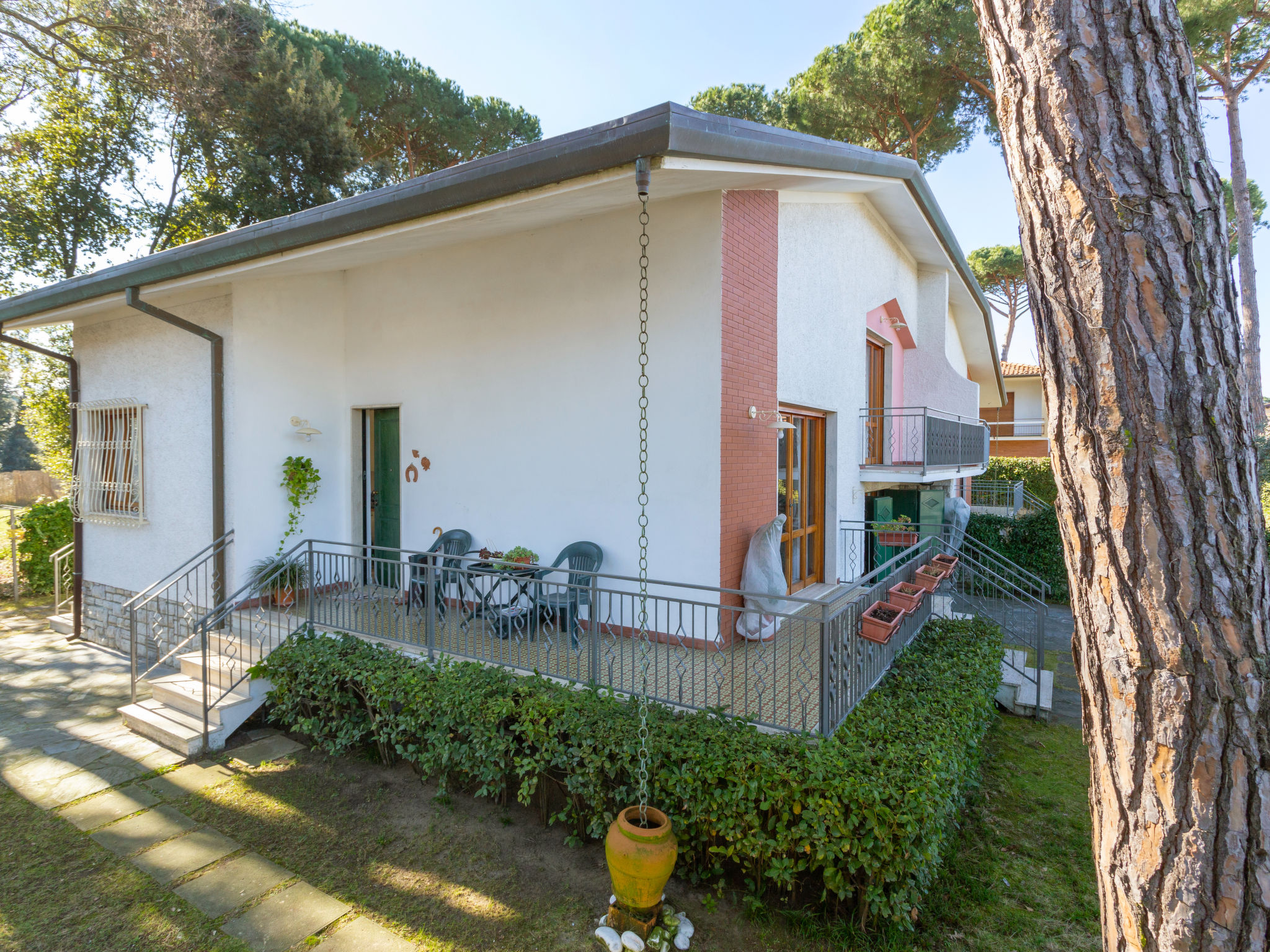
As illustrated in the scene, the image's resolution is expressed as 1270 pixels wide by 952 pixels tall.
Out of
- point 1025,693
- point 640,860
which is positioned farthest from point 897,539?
point 640,860

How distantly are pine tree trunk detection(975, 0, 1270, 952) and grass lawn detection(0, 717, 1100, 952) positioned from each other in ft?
7.61

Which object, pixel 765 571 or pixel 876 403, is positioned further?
pixel 876 403

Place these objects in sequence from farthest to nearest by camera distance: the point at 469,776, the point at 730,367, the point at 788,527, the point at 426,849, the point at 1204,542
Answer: the point at 788,527, the point at 730,367, the point at 469,776, the point at 426,849, the point at 1204,542

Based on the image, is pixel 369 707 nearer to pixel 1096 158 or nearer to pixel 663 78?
pixel 1096 158

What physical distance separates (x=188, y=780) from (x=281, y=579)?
252 cm

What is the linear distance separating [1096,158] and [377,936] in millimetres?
4383

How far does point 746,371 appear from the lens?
236 inches

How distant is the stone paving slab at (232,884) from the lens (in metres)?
3.57

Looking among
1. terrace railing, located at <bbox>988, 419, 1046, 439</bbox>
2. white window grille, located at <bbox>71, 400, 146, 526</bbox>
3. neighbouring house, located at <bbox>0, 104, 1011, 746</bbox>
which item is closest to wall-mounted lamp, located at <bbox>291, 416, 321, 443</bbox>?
neighbouring house, located at <bbox>0, 104, 1011, 746</bbox>

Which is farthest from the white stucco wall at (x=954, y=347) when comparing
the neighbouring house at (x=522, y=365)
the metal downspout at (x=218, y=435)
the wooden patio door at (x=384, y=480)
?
the metal downspout at (x=218, y=435)

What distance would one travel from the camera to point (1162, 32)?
1.51m

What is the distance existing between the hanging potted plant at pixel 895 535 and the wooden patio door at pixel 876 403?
39.8 inches

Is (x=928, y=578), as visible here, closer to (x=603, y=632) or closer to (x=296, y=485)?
(x=603, y=632)

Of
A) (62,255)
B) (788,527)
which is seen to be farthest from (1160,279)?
Result: (62,255)
